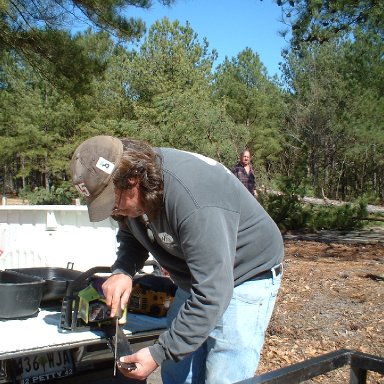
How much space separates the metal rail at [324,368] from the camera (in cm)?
170

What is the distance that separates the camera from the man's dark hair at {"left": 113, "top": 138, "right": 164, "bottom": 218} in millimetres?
2004

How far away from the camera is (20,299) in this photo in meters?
2.89

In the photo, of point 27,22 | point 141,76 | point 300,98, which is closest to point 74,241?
point 27,22

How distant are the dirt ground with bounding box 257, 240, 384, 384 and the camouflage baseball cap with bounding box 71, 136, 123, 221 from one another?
10.3 feet

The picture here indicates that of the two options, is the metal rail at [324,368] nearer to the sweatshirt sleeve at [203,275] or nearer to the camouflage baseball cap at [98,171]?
the sweatshirt sleeve at [203,275]

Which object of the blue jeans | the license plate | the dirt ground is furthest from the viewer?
the dirt ground

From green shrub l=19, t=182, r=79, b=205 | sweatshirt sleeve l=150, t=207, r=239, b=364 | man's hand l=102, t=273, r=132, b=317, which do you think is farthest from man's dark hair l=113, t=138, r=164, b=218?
green shrub l=19, t=182, r=79, b=205

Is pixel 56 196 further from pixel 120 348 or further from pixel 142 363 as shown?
pixel 142 363

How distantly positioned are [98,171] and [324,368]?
997mm

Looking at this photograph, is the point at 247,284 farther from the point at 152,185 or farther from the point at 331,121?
the point at 331,121

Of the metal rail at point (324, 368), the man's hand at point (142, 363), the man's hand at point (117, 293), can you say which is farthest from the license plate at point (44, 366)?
the metal rail at point (324, 368)

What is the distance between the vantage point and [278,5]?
1070cm

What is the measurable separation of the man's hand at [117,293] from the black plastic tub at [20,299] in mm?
608

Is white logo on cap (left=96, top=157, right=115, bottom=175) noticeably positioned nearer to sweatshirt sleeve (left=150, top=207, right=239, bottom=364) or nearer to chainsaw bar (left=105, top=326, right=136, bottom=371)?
sweatshirt sleeve (left=150, top=207, right=239, bottom=364)
